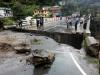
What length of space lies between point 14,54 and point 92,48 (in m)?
6.26

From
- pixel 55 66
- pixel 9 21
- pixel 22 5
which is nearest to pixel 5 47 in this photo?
pixel 55 66

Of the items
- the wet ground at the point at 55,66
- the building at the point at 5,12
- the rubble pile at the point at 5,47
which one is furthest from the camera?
the building at the point at 5,12

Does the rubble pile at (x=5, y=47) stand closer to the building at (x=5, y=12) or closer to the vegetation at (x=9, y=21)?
the vegetation at (x=9, y=21)

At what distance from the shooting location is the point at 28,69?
50.7ft

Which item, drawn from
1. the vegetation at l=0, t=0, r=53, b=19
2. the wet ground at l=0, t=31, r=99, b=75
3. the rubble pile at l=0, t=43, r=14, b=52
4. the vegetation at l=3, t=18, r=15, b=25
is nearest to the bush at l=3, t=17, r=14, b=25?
the vegetation at l=3, t=18, r=15, b=25

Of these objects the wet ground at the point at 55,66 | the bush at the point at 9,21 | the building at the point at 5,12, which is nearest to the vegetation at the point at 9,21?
the bush at the point at 9,21

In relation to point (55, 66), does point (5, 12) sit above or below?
above

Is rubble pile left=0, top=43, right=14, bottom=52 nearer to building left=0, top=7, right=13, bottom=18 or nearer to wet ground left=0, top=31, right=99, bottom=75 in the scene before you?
wet ground left=0, top=31, right=99, bottom=75

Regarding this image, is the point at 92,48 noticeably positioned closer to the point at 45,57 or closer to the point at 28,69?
the point at 45,57

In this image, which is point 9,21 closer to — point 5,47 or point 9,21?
point 9,21

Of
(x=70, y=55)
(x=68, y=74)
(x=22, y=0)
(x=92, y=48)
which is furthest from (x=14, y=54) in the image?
(x=22, y=0)

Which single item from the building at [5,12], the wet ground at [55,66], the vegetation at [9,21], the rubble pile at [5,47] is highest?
the building at [5,12]

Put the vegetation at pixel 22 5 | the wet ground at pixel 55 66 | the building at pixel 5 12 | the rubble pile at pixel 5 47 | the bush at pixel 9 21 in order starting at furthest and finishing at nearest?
1. the building at pixel 5 12
2. the vegetation at pixel 22 5
3. the bush at pixel 9 21
4. the rubble pile at pixel 5 47
5. the wet ground at pixel 55 66

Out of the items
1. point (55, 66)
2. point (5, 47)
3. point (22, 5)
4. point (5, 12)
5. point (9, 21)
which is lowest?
point (55, 66)
